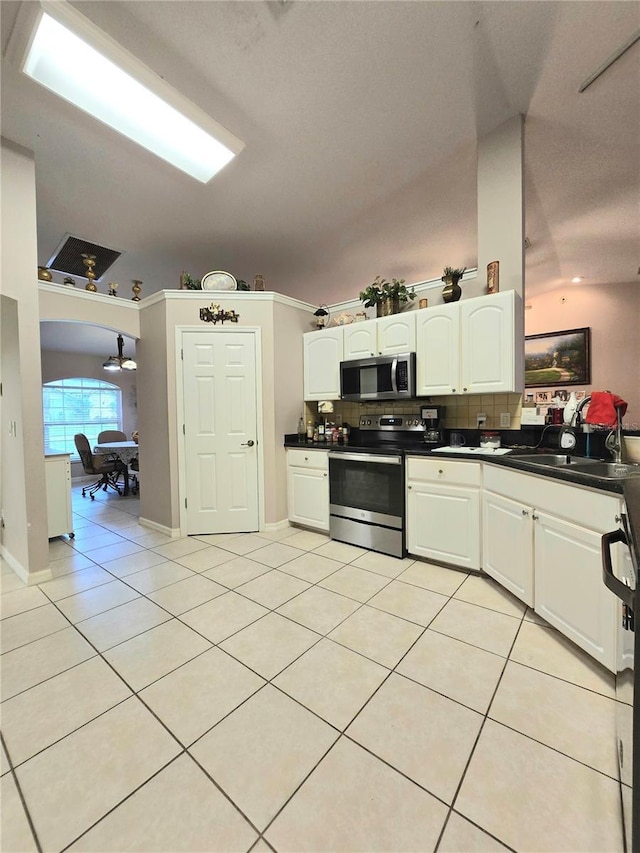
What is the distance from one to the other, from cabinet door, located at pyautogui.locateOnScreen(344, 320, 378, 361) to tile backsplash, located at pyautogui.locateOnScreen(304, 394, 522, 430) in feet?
1.89

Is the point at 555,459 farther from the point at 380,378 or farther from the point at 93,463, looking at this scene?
the point at 93,463

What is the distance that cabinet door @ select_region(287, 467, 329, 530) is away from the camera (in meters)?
3.32

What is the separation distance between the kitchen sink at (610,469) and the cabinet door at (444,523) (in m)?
0.69

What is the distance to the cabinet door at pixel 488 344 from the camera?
8.08 feet

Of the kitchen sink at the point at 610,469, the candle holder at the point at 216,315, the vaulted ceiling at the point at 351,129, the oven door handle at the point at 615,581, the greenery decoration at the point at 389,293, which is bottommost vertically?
the oven door handle at the point at 615,581

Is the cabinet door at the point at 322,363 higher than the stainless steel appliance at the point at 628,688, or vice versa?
the cabinet door at the point at 322,363

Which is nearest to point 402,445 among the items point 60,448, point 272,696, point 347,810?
point 272,696

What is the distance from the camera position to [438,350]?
2.81 metres

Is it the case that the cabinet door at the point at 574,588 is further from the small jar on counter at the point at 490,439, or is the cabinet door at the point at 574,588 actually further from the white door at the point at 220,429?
the white door at the point at 220,429

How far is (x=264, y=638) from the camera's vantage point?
182 cm

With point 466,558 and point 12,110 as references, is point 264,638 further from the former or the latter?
point 12,110

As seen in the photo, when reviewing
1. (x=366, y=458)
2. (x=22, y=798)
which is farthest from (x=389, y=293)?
(x=22, y=798)

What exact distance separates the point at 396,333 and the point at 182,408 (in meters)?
2.19

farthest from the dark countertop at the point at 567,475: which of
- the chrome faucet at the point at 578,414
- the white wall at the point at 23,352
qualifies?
the white wall at the point at 23,352
